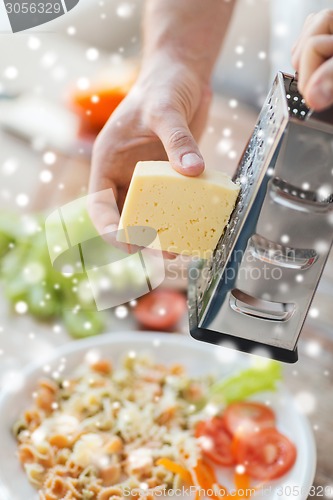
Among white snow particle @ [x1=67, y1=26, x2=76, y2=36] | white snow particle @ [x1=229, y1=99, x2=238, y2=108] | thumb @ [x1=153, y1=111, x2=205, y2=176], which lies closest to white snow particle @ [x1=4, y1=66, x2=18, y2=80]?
white snow particle @ [x1=67, y1=26, x2=76, y2=36]

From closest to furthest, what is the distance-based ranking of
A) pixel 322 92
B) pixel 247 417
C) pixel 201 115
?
pixel 322 92 → pixel 247 417 → pixel 201 115

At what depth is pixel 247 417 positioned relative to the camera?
1.21m

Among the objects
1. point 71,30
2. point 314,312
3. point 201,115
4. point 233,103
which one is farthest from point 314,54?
point 71,30

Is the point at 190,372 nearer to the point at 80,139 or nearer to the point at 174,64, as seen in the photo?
the point at 174,64

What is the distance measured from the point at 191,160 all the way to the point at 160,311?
728 mm

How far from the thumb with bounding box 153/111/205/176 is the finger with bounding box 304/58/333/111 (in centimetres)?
19

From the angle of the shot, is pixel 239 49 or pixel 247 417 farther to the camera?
pixel 239 49

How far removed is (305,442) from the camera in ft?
3.67

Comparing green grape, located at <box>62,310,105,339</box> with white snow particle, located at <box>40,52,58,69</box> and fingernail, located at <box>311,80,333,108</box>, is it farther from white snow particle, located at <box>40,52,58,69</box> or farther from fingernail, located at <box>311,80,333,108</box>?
white snow particle, located at <box>40,52,58,69</box>

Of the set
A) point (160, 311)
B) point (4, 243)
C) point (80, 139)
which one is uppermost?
point (80, 139)

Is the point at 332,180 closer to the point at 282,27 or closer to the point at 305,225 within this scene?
the point at 305,225

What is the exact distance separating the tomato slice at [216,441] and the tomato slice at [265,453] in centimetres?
2

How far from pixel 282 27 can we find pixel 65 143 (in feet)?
2.39

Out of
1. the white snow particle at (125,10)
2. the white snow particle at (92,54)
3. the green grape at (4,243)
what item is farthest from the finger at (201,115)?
the white snow particle at (125,10)
